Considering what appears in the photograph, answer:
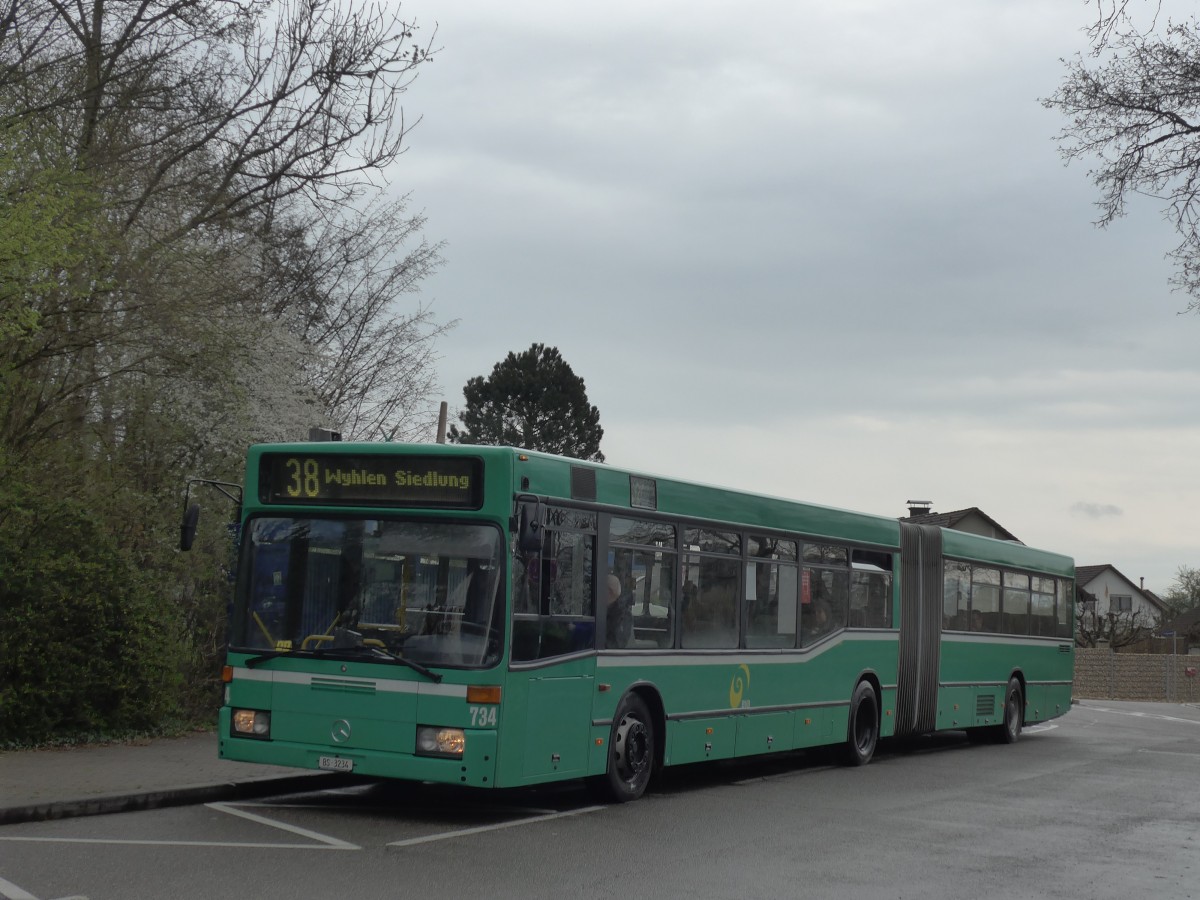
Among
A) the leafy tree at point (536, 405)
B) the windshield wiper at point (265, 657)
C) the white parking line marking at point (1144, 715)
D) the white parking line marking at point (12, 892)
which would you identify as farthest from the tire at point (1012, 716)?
the leafy tree at point (536, 405)

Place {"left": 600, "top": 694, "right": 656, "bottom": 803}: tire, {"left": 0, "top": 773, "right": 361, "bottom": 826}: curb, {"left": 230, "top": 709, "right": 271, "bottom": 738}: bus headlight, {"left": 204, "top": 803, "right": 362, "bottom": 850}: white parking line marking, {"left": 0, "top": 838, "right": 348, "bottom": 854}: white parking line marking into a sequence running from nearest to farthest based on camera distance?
{"left": 0, "top": 838, "right": 348, "bottom": 854}: white parking line marking
{"left": 204, "top": 803, "right": 362, "bottom": 850}: white parking line marking
{"left": 0, "top": 773, "right": 361, "bottom": 826}: curb
{"left": 230, "top": 709, "right": 271, "bottom": 738}: bus headlight
{"left": 600, "top": 694, "right": 656, "bottom": 803}: tire

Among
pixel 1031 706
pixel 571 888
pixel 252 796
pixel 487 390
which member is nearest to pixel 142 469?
pixel 252 796

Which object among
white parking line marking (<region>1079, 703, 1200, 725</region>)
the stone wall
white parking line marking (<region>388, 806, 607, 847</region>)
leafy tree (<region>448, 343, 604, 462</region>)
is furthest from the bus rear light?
leafy tree (<region>448, 343, 604, 462</region>)

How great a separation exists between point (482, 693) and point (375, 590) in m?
1.16

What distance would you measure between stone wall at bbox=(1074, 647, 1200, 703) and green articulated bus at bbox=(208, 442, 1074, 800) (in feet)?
122

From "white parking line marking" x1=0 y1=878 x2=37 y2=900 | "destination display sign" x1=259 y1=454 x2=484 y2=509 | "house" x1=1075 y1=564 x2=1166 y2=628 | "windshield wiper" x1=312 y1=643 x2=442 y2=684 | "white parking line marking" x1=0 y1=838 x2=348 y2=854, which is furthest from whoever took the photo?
"house" x1=1075 y1=564 x2=1166 y2=628

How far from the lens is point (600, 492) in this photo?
1221 centimetres

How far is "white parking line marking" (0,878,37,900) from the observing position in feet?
24.5

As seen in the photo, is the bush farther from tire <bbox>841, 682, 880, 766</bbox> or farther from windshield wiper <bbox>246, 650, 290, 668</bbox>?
tire <bbox>841, 682, 880, 766</bbox>

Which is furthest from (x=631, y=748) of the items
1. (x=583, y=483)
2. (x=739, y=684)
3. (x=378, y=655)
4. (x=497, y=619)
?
(x=378, y=655)

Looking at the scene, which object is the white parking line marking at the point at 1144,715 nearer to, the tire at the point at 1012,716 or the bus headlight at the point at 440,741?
the tire at the point at 1012,716

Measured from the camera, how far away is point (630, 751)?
12.5 m

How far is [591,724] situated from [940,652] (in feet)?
30.2

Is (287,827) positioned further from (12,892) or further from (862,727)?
(862,727)
